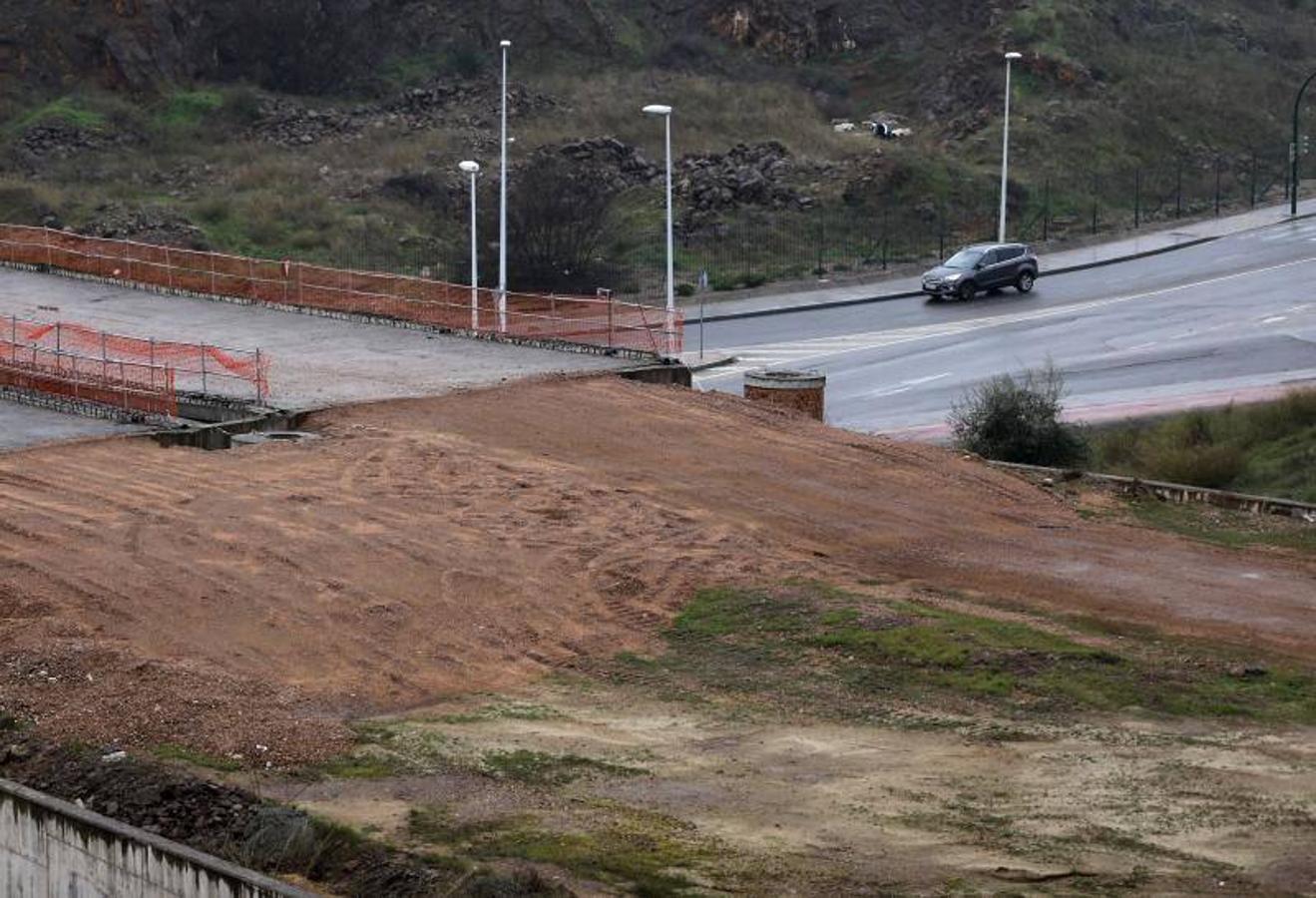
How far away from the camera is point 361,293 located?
46344mm

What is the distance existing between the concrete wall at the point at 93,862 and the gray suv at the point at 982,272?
135ft

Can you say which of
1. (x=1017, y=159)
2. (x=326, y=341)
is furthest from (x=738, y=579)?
(x=1017, y=159)

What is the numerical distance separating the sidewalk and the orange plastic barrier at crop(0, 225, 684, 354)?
10.7 m

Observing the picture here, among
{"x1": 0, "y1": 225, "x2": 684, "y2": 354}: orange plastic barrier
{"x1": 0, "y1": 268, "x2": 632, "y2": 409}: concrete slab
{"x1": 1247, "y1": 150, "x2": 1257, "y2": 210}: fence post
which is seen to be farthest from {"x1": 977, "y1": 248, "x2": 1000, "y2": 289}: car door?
{"x1": 0, "y1": 268, "x2": 632, "y2": 409}: concrete slab

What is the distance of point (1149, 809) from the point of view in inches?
773

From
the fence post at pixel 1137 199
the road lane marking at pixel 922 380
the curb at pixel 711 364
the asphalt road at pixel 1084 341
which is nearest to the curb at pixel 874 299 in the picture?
the asphalt road at pixel 1084 341

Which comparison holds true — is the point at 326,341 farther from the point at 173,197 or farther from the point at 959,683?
the point at 173,197

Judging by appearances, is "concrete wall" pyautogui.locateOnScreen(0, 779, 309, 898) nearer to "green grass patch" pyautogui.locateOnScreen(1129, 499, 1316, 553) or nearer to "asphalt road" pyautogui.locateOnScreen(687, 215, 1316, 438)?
"green grass patch" pyautogui.locateOnScreen(1129, 499, 1316, 553)

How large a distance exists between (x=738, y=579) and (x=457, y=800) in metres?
8.60

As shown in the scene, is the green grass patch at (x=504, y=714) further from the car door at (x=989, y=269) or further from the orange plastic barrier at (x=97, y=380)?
the car door at (x=989, y=269)

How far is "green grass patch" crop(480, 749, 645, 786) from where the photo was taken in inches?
811

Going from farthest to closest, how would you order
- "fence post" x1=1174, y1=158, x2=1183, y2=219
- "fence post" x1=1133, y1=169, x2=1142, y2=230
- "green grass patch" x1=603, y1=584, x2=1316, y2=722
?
1. "fence post" x1=1174, y1=158, x2=1183, y2=219
2. "fence post" x1=1133, y1=169, x2=1142, y2=230
3. "green grass patch" x1=603, y1=584, x2=1316, y2=722

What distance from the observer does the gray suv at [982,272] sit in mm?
58938

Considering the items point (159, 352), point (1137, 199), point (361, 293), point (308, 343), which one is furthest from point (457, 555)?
point (1137, 199)
